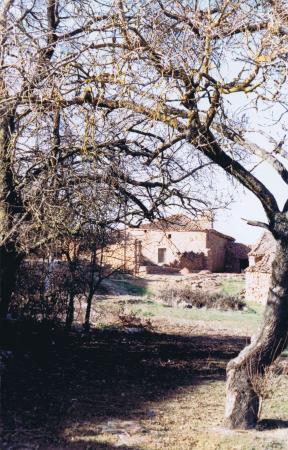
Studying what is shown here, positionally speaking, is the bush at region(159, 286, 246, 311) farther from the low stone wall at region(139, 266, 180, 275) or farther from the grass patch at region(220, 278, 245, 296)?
the low stone wall at region(139, 266, 180, 275)

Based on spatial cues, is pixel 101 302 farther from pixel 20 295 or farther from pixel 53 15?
pixel 53 15

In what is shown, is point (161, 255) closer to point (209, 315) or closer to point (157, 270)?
point (157, 270)

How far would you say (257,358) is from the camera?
6.50 m

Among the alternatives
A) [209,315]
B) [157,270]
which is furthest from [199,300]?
[157,270]

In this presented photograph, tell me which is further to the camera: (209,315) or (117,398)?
(209,315)

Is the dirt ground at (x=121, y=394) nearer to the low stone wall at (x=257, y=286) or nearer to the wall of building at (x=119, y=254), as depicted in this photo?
the wall of building at (x=119, y=254)

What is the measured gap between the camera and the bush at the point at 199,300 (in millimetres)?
26312

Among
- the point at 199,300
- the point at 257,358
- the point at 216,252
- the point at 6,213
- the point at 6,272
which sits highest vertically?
the point at 216,252

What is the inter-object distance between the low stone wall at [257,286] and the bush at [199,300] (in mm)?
1421

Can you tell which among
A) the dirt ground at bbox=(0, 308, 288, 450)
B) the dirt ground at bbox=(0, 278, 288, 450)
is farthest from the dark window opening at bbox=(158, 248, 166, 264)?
the dirt ground at bbox=(0, 308, 288, 450)

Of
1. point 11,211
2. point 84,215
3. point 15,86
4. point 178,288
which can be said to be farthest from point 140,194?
point 178,288

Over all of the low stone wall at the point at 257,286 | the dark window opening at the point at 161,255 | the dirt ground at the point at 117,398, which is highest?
the dark window opening at the point at 161,255

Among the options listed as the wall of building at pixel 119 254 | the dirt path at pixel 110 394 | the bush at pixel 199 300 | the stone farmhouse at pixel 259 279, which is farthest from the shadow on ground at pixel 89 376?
the stone farmhouse at pixel 259 279

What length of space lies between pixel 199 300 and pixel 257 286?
12.0 feet
